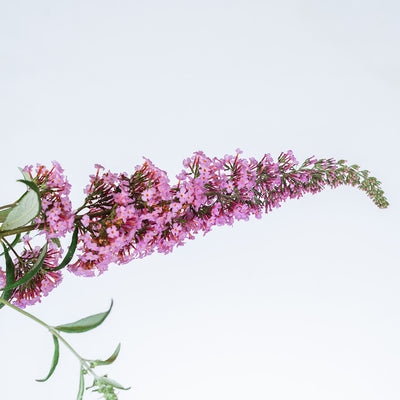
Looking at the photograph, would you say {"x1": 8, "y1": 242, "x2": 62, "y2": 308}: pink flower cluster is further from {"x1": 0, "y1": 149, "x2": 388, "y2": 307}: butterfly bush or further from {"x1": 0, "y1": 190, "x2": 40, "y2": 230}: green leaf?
{"x1": 0, "y1": 190, "x2": 40, "y2": 230}: green leaf

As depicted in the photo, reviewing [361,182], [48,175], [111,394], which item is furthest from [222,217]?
[361,182]

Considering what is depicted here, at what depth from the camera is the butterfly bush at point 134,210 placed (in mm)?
1112

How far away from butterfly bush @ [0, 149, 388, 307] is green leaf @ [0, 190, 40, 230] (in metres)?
0.06

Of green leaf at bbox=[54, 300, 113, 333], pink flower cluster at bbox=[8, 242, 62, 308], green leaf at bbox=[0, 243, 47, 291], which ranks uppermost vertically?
pink flower cluster at bbox=[8, 242, 62, 308]

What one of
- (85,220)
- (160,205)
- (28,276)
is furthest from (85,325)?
(160,205)

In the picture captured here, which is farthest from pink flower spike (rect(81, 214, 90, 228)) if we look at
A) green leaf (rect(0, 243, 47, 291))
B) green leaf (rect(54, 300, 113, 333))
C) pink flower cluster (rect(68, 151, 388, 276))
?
green leaf (rect(54, 300, 113, 333))

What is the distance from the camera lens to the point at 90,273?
1218mm

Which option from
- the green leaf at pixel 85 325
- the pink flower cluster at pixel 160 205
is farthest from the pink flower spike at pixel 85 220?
the green leaf at pixel 85 325

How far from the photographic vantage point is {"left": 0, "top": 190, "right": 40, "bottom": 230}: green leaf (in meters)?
0.96

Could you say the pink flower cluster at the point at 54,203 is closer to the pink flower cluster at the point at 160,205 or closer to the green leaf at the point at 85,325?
the pink flower cluster at the point at 160,205

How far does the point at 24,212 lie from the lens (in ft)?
3.23

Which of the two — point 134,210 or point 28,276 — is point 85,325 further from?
point 134,210

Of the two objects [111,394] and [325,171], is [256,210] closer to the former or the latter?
[325,171]

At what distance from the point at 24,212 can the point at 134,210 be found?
30 centimetres
